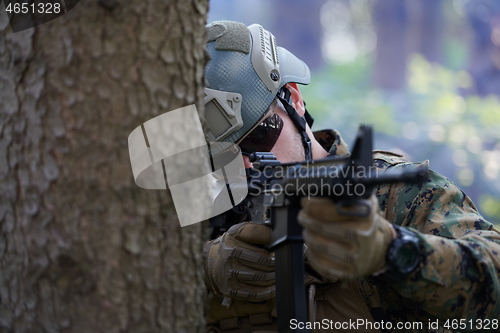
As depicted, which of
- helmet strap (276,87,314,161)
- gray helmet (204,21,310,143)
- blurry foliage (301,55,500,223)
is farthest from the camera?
blurry foliage (301,55,500,223)

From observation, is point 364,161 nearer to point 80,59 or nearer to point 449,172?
point 80,59

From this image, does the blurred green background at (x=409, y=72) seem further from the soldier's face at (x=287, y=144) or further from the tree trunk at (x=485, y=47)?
the soldier's face at (x=287, y=144)

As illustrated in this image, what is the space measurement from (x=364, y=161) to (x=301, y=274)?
728 mm

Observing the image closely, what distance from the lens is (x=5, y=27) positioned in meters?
1.18

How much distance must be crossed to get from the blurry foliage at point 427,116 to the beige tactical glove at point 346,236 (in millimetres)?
Result: 8008

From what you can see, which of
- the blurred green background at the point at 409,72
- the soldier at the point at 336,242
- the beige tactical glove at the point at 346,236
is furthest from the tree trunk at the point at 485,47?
the beige tactical glove at the point at 346,236

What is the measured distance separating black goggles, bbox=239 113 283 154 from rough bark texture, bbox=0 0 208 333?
1.26 m

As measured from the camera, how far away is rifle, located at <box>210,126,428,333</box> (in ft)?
4.09

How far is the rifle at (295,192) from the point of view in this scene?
1.25 m

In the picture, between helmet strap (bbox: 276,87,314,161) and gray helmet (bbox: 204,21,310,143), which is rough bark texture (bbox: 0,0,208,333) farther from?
helmet strap (bbox: 276,87,314,161)

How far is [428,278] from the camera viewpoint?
1502 millimetres

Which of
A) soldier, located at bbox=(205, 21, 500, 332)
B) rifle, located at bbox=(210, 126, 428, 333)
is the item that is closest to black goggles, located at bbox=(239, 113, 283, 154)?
soldier, located at bbox=(205, 21, 500, 332)

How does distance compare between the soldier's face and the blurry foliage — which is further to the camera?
the blurry foliage

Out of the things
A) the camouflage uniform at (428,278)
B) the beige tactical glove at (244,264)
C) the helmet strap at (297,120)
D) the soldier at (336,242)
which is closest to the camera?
the soldier at (336,242)
